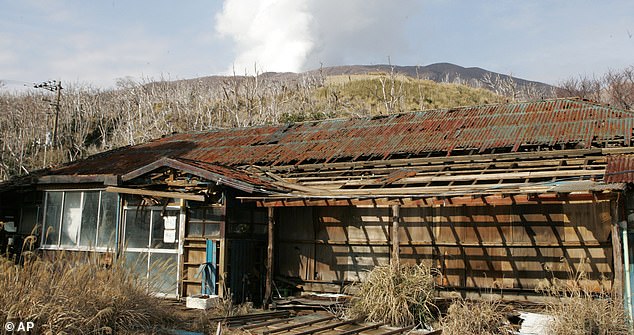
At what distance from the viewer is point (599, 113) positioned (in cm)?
1330

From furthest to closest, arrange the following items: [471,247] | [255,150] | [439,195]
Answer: [255,150], [471,247], [439,195]

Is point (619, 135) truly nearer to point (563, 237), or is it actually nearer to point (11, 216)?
point (563, 237)

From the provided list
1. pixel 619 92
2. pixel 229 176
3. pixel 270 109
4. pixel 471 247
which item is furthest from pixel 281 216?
pixel 619 92

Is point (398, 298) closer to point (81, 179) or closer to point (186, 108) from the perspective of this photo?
point (81, 179)

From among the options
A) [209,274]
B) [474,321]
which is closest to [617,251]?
[474,321]

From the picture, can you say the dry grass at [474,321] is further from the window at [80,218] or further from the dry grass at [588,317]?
the window at [80,218]

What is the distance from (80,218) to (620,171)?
1196 cm

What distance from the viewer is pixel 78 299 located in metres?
7.01

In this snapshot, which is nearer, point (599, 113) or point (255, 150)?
point (599, 113)

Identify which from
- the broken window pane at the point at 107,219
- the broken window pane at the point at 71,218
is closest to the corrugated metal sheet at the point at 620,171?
the broken window pane at the point at 107,219

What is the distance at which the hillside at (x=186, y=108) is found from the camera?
39.7 metres

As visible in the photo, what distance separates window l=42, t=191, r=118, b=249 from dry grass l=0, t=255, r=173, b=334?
216 inches

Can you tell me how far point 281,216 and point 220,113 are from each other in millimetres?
29896

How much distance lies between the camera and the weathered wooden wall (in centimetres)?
1002
